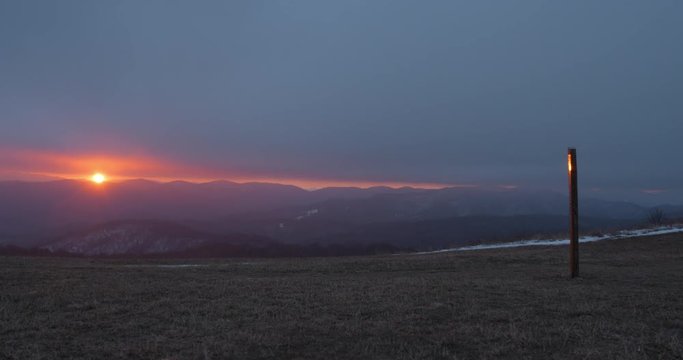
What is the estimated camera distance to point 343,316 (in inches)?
394

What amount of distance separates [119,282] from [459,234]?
18554 cm

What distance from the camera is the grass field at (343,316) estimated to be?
25.1 feet

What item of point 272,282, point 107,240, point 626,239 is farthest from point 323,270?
point 107,240

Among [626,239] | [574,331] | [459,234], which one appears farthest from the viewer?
[459,234]

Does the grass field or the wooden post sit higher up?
the wooden post

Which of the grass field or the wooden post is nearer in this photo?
the grass field

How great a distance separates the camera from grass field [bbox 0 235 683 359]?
765 centimetres

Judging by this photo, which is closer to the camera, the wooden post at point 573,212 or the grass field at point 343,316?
the grass field at point 343,316

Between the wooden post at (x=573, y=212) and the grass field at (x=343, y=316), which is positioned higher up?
the wooden post at (x=573, y=212)

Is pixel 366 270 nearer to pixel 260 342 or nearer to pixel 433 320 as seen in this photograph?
pixel 433 320

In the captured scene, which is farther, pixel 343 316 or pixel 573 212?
pixel 573 212

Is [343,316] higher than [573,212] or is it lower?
lower

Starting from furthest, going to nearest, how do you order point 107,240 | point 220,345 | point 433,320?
point 107,240
point 433,320
point 220,345

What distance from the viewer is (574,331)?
339 inches
